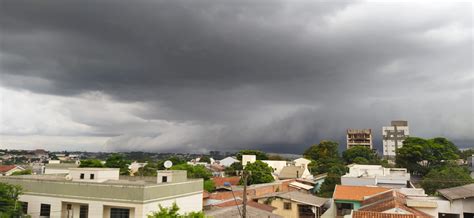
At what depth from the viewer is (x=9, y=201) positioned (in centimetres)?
2380

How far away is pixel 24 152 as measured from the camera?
196 metres

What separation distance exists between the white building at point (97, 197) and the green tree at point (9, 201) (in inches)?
46.5

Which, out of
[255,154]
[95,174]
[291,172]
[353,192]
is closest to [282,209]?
[353,192]

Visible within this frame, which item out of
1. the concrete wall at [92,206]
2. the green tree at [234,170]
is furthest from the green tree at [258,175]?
the concrete wall at [92,206]

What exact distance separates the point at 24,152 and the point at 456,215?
214 meters

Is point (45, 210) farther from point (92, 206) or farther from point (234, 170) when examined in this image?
point (234, 170)

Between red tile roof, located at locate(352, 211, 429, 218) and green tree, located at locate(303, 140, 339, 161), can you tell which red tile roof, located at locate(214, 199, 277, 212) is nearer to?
red tile roof, located at locate(352, 211, 429, 218)

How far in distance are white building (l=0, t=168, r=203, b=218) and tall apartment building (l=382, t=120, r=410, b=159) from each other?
13255 centimetres

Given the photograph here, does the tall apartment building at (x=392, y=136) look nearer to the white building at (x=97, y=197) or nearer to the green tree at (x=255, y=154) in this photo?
the green tree at (x=255, y=154)

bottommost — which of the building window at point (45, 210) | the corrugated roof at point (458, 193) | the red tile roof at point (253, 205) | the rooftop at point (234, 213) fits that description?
the red tile roof at point (253, 205)

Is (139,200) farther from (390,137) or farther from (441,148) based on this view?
(390,137)

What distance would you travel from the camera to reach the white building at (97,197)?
910 inches

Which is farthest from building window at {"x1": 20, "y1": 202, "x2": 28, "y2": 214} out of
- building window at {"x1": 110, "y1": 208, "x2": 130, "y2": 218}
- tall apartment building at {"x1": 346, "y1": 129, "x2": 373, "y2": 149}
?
tall apartment building at {"x1": 346, "y1": 129, "x2": 373, "y2": 149}

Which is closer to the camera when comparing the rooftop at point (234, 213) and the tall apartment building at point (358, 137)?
the rooftop at point (234, 213)
